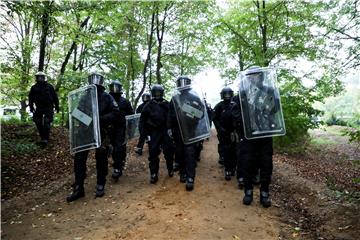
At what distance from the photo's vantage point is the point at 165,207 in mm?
5719

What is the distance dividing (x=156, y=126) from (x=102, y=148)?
1.34m

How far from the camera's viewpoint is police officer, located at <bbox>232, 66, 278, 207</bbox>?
603cm

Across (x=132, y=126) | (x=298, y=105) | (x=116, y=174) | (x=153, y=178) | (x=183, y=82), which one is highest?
(x=183, y=82)

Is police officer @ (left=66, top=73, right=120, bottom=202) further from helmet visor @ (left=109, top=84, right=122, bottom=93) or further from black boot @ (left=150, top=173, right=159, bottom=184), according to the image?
helmet visor @ (left=109, top=84, right=122, bottom=93)

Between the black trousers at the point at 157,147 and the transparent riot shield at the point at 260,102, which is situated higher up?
the transparent riot shield at the point at 260,102

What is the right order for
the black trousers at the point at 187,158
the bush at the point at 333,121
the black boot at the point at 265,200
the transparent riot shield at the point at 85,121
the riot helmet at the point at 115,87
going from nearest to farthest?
the black boot at the point at 265,200 < the transparent riot shield at the point at 85,121 < the black trousers at the point at 187,158 < the riot helmet at the point at 115,87 < the bush at the point at 333,121

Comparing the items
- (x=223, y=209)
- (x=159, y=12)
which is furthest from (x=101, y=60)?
(x=223, y=209)

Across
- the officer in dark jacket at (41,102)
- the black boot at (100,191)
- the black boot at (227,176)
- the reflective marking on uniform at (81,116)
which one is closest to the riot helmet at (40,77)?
the officer in dark jacket at (41,102)

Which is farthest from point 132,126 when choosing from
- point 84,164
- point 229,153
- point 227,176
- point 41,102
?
point 84,164

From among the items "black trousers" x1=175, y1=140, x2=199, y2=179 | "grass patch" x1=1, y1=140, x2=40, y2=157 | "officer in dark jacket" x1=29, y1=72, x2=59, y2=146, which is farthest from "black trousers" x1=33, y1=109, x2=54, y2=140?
"black trousers" x1=175, y1=140, x2=199, y2=179

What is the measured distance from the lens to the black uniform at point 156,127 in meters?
7.38

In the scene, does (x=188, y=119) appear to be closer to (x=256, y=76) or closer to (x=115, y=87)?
(x=256, y=76)

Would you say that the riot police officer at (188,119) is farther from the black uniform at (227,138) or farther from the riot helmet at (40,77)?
the riot helmet at (40,77)

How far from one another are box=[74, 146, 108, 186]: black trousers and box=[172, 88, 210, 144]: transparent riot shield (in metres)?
1.62
